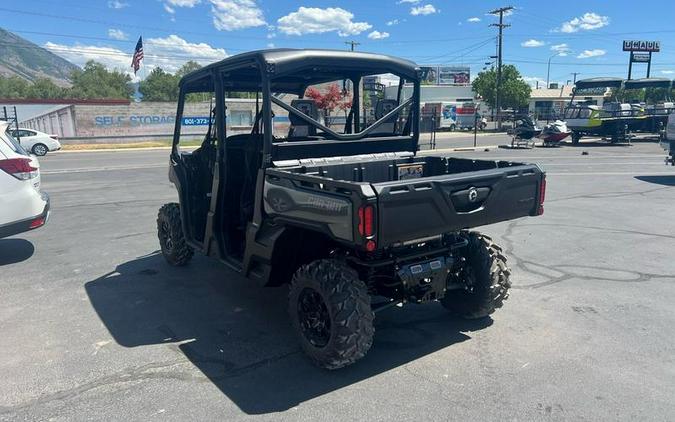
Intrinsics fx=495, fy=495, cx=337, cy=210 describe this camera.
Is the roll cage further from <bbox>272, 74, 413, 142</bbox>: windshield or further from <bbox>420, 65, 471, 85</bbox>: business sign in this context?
<bbox>420, 65, 471, 85</bbox>: business sign

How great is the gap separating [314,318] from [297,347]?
404mm

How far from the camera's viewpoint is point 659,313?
4527mm

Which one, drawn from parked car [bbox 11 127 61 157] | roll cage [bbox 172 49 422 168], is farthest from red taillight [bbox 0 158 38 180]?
parked car [bbox 11 127 61 157]

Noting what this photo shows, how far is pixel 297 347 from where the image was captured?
398 centimetres

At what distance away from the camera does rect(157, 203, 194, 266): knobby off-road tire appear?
19.0ft

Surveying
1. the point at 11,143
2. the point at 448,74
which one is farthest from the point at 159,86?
the point at 11,143

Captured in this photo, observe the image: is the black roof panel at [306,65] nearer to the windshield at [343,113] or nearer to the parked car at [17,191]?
the windshield at [343,113]

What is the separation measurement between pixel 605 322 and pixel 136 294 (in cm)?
454

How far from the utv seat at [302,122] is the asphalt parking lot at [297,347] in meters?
1.67

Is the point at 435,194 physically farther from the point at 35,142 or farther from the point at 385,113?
the point at 35,142

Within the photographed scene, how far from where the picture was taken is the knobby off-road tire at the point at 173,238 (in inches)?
229

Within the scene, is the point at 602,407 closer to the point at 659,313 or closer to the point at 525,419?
the point at 525,419

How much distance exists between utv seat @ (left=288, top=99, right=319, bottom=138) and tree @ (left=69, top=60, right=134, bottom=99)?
104899mm

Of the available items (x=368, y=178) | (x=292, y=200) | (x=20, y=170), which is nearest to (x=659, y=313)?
(x=368, y=178)
